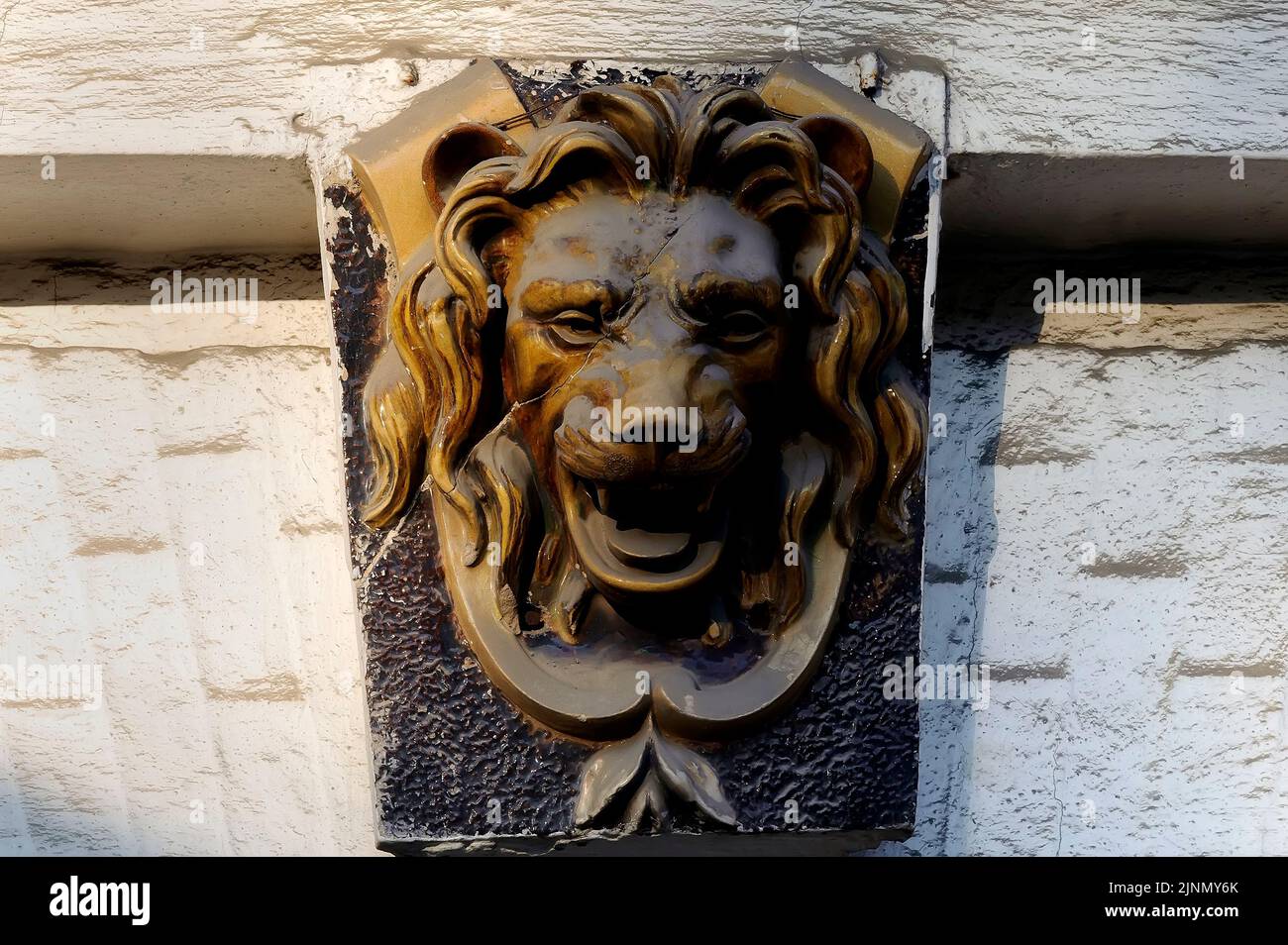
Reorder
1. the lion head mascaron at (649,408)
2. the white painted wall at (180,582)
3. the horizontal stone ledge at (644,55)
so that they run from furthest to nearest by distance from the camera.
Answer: the white painted wall at (180,582) < the horizontal stone ledge at (644,55) < the lion head mascaron at (649,408)

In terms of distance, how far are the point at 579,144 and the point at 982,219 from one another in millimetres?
513

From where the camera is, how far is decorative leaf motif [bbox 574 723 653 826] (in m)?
1.40

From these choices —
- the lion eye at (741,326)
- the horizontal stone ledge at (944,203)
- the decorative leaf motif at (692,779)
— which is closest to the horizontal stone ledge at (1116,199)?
the horizontal stone ledge at (944,203)

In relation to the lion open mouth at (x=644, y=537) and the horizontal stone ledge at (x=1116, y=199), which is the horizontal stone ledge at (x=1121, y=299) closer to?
the horizontal stone ledge at (x=1116, y=199)

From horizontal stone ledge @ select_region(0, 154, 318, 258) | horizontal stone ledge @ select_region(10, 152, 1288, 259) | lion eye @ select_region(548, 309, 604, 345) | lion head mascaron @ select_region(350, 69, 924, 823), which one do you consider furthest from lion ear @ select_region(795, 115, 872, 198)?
horizontal stone ledge @ select_region(0, 154, 318, 258)

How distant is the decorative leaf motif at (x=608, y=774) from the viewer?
4.60ft

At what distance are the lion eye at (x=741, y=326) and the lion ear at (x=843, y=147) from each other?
0.17 metres

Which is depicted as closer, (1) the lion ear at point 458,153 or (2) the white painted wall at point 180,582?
(1) the lion ear at point 458,153

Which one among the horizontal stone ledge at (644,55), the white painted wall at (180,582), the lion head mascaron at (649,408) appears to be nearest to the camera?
the lion head mascaron at (649,408)

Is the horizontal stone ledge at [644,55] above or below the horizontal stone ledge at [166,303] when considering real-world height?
above

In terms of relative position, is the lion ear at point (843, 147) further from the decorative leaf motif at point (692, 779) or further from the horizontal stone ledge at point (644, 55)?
the decorative leaf motif at point (692, 779)

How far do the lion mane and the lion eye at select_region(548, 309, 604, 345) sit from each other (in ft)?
0.23

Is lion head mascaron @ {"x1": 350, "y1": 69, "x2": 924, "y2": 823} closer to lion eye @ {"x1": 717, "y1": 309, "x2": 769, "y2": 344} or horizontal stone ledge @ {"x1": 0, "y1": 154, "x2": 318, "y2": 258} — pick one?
lion eye @ {"x1": 717, "y1": 309, "x2": 769, "y2": 344}

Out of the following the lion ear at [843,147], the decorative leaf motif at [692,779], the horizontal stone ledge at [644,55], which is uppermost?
the horizontal stone ledge at [644,55]
